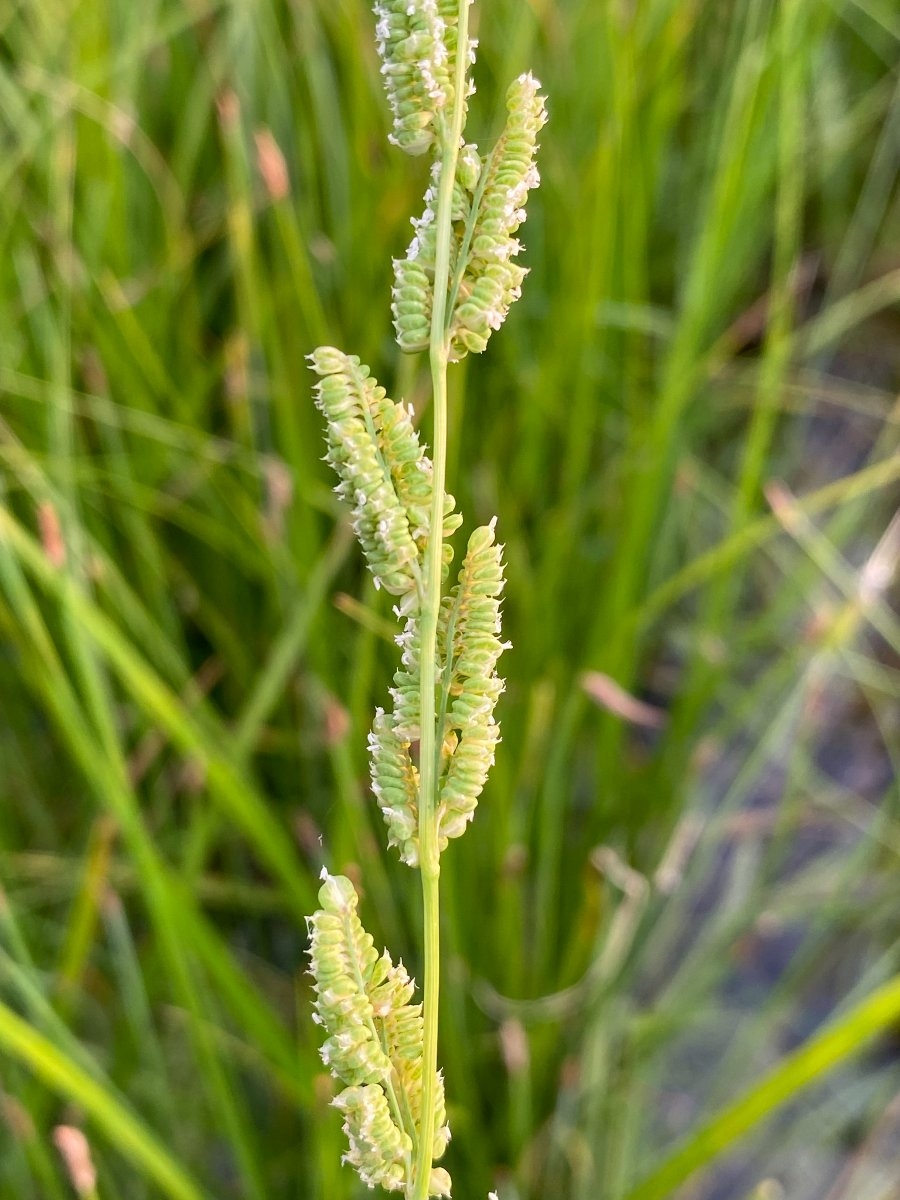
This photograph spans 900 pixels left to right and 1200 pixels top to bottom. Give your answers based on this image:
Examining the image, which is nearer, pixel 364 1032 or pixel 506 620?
pixel 364 1032

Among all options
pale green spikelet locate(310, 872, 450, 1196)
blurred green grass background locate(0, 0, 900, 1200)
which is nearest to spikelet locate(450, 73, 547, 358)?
pale green spikelet locate(310, 872, 450, 1196)

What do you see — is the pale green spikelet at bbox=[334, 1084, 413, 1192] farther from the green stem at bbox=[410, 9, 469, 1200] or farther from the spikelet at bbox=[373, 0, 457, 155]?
the spikelet at bbox=[373, 0, 457, 155]

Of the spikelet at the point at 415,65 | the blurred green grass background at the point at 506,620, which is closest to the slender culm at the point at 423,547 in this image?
the spikelet at the point at 415,65

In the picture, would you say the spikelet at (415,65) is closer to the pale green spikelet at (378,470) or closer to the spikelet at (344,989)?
the pale green spikelet at (378,470)

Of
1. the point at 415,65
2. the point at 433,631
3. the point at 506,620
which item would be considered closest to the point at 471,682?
the point at 433,631

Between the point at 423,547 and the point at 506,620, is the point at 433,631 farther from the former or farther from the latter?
the point at 506,620
